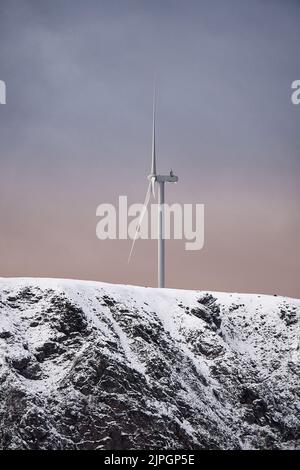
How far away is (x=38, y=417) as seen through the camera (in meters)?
134

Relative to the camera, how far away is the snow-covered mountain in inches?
5364

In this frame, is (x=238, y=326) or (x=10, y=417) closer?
(x=10, y=417)

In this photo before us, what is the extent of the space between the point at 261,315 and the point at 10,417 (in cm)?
4163

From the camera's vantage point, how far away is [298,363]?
520ft

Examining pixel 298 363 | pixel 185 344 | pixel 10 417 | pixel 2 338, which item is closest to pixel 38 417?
pixel 10 417

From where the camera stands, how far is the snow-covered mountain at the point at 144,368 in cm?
13625

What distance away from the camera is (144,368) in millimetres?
145500
